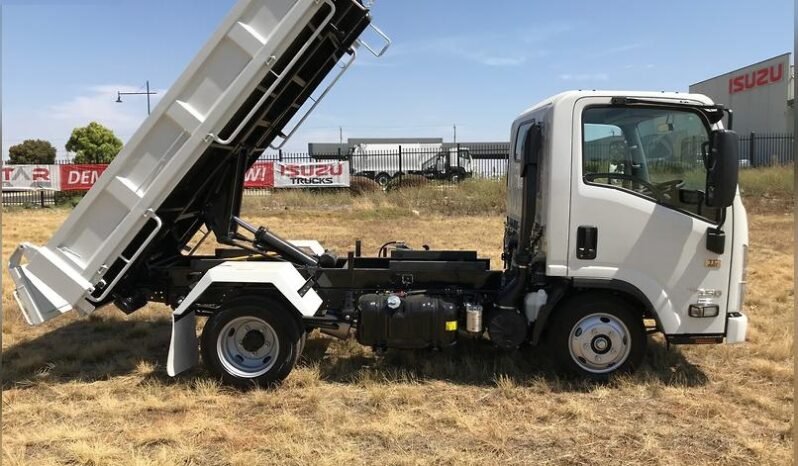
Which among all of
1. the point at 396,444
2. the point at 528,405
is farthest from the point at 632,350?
the point at 396,444

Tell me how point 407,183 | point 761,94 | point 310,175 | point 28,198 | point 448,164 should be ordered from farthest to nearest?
point 761,94, point 448,164, point 310,175, point 28,198, point 407,183

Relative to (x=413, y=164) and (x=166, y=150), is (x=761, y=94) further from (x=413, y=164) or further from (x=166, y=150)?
(x=166, y=150)

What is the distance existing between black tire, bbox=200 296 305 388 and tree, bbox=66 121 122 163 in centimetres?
4991

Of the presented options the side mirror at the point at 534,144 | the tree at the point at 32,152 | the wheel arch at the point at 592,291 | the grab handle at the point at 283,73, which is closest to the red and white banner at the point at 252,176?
the grab handle at the point at 283,73

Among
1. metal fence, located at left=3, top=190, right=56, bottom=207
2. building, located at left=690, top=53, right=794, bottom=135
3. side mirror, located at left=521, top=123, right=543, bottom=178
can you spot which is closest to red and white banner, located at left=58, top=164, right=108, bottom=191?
metal fence, located at left=3, top=190, right=56, bottom=207

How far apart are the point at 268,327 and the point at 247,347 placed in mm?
291

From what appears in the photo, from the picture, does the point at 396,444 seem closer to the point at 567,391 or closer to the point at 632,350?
the point at 567,391

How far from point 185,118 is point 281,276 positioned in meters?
1.51

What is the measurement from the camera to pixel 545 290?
5.08m

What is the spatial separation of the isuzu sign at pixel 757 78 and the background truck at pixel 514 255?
39.9 meters

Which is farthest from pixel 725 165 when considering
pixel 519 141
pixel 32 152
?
pixel 32 152

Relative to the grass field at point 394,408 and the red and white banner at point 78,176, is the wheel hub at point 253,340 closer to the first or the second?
the grass field at point 394,408

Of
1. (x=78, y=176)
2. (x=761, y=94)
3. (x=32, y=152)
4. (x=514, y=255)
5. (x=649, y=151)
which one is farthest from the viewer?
(x=32, y=152)

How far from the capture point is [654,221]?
475cm
